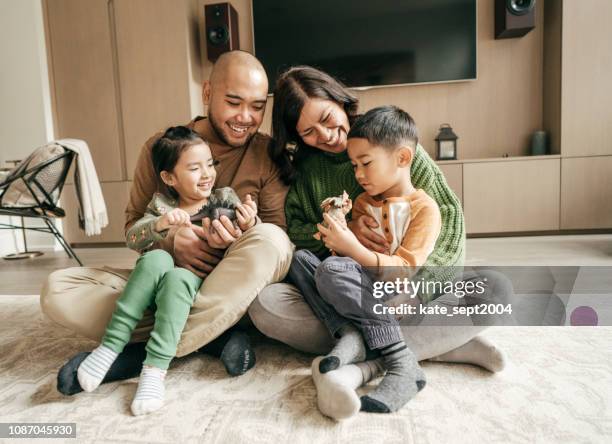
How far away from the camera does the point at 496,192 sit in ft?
10.5

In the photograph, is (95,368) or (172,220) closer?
(95,368)

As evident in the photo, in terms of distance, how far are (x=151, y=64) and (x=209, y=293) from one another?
293 centimetres

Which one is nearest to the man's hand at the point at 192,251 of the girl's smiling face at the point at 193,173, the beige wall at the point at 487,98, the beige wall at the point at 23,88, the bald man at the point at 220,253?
the bald man at the point at 220,253

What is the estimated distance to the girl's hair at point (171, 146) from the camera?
3.92 feet

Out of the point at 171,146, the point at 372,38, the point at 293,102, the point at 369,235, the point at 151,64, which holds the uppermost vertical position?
the point at 372,38

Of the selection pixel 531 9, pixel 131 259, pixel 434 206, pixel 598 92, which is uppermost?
pixel 531 9

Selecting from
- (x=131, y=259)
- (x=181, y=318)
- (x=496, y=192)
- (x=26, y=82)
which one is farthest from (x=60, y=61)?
(x=496, y=192)

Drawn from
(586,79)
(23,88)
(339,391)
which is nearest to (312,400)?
(339,391)

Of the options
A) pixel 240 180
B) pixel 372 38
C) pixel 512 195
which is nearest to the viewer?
pixel 240 180

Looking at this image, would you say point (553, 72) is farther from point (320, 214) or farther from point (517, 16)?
point (320, 214)

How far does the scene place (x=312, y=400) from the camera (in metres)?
0.90

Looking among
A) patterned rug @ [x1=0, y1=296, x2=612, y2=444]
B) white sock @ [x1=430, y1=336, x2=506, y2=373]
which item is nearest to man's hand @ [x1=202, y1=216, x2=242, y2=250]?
patterned rug @ [x1=0, y1=296, x2=612, y2=444]

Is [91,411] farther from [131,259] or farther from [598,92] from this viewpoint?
[598,92]

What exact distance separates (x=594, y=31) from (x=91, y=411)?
3.78m
